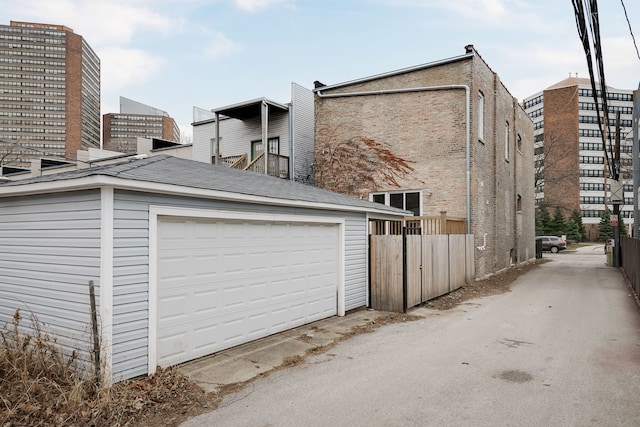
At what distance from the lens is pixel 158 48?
61.6ft

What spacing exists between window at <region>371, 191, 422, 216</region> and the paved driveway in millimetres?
7000

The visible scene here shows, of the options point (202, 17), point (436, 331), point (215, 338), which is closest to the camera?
point (215, 338)

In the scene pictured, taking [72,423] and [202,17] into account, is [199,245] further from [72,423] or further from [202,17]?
[202,17]

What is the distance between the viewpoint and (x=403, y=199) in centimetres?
1628

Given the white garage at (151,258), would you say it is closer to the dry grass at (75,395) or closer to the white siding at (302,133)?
the dry grass at (75,395)

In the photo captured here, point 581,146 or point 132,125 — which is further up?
point 132,125

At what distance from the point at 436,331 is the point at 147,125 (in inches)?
2894

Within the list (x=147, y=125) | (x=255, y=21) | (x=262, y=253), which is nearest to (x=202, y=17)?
(x=255, y=21)

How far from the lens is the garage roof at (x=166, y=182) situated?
16.2 ft

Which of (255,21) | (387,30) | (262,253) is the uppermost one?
(255,21)

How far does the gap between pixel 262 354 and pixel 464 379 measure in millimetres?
2989

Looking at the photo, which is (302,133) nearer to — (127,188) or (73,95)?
(127,188)

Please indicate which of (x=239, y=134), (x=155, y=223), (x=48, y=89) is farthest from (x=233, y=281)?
(x=48, y=89)

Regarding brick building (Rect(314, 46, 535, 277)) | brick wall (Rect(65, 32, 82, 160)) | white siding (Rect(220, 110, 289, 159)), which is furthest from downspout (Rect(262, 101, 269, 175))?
brick wall (Rect(65, 32, 82, 160))
